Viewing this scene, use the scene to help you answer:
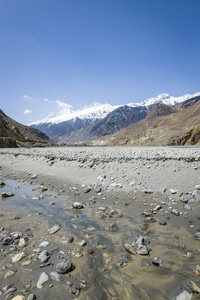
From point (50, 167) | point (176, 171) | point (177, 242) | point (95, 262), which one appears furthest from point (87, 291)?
point (50, 167)

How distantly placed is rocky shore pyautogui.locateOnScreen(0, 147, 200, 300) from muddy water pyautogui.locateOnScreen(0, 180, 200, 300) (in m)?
0.02

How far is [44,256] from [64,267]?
0.64m

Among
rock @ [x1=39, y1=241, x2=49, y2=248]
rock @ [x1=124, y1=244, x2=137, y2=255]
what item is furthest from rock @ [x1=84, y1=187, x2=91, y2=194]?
rock @ [x1=124, y1=244, x2=137, y2=255]

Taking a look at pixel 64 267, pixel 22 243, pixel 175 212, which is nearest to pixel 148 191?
pixel 175 212

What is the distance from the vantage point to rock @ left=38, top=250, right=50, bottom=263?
3668 millimetres

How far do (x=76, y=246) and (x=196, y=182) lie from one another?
6.07m

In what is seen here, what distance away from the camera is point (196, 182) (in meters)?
7.65

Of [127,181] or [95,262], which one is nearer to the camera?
[95,262]

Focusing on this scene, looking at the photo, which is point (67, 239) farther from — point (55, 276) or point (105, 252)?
point (55, 276)

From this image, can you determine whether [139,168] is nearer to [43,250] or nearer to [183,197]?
[183,197]

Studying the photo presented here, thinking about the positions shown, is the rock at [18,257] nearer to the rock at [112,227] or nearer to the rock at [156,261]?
the rock at [112,227]

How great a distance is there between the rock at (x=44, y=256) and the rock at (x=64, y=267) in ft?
1.28

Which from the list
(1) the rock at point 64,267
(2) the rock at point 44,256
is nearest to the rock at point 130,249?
(1) the rock at point 64,267

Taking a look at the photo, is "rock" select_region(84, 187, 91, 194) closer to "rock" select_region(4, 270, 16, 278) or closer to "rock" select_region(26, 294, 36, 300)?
"rock" select_region(4, 270, 16, 278)
